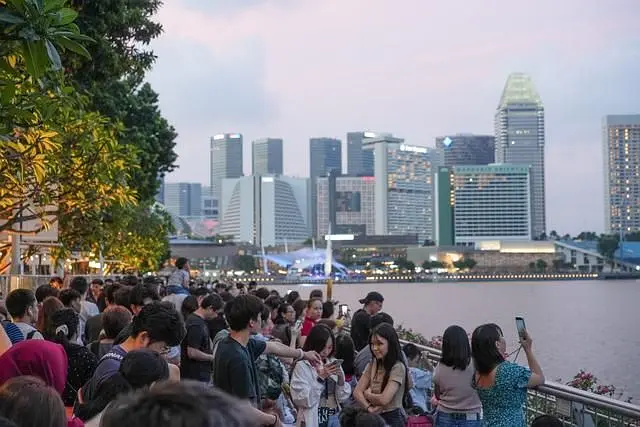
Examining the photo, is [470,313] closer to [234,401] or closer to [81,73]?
[81,73]

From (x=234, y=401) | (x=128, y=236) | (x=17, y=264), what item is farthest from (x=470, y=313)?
(x=234, y=401)

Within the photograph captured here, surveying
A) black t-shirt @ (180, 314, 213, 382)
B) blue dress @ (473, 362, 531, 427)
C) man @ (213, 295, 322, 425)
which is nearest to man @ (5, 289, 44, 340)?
black t-shirt @ (180, 314, 213, 382)

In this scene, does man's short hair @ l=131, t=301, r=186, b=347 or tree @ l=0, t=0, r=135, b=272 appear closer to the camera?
tree @ l=0, t=0, r=135, b=272

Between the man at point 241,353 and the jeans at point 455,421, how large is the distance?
1.56 metres

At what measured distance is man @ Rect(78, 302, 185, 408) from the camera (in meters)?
5.71

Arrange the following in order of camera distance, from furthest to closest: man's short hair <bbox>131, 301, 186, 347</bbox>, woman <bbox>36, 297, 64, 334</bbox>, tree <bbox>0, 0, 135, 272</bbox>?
woman <bbox>36, 297, 64, 334</bbox>
man's short hair <bbox>131, 301, 186, 347</bbox>
tree <bbox>0, 0, 135, 272</bbox>

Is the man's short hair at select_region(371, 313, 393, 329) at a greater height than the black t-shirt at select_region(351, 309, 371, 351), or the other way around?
the man's short hair at select_region(371, 313, 393, 329)

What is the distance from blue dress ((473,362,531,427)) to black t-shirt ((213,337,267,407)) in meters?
1.59

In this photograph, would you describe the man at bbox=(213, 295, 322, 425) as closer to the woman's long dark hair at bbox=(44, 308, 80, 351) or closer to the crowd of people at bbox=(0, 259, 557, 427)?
the crowd of people at bbox=(0, 259, 557, 427)

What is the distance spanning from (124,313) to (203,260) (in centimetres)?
18722

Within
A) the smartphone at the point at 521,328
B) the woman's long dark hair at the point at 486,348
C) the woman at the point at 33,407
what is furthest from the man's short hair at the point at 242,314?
the woman at the point at 33,407

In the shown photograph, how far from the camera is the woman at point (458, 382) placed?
7012mm

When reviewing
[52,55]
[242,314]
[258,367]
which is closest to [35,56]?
[52,55]

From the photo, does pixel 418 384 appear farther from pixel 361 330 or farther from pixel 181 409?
pixel 181 409
